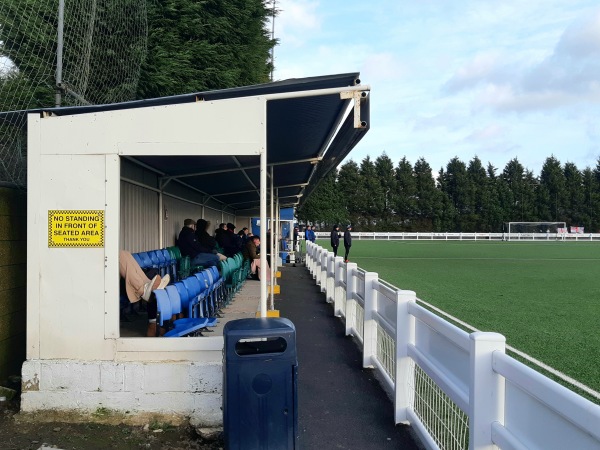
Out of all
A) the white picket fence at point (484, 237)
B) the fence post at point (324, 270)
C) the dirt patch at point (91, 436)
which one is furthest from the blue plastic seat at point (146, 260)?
the white picket fence at point (484, 237)

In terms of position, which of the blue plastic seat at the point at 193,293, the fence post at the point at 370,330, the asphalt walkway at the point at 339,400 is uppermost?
the blue plastic seat at the point at 193,293

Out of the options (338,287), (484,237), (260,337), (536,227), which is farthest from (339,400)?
(536,227)

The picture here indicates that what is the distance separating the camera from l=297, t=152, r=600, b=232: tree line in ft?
252

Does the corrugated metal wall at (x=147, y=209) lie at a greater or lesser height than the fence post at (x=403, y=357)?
greater

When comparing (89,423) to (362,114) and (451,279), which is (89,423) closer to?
(362,114)

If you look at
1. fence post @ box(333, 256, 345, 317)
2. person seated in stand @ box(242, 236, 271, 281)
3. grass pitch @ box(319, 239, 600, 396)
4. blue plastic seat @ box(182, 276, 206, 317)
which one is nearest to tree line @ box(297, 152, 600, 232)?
grass pitch @ box(319, 239, 600, 396)

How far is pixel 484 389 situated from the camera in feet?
10.0

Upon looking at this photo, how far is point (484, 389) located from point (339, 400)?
8.48ft

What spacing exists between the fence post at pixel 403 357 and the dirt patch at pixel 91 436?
154cm

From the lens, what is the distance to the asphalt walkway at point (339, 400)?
446 centimetres

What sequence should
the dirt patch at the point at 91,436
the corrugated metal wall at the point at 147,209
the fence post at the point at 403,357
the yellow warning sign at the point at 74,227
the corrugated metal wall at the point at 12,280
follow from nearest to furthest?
the dirt patch at the point at 91,436, the fence post at the point at 403,357, the yellow warning sign at the point at 74,227, the corrugated metal wall at the point at 12,280, the corrugated metal wall at the point at 147,209

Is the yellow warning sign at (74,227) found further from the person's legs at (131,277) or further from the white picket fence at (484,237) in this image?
the white picket fence at (484,237)

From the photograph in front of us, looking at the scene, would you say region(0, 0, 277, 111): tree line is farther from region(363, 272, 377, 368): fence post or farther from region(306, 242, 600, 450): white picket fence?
region(306, 242, 600, 450): white picket fence

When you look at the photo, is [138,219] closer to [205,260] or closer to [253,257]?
[205,260]
